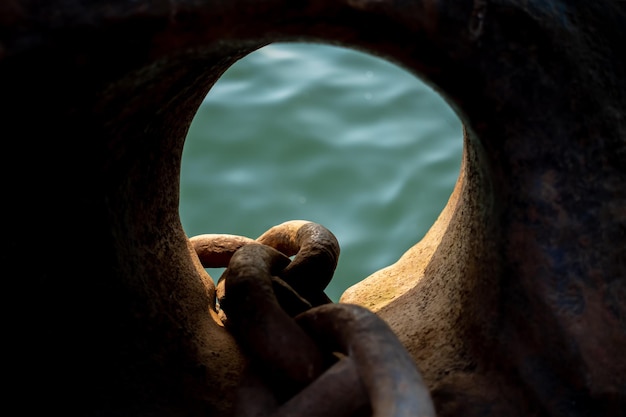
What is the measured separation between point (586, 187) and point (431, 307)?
1.78ft

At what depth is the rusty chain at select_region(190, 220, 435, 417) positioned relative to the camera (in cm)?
112

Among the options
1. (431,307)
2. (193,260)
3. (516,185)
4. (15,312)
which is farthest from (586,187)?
(193,260)

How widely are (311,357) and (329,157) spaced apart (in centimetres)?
283

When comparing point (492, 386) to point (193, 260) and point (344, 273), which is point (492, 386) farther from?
point (344, 273)

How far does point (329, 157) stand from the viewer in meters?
4.04

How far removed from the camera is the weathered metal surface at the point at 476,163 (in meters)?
1.12

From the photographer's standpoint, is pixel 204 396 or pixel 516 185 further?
pixel 204 396

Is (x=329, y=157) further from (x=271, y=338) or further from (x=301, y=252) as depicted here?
(x=271, y=338)

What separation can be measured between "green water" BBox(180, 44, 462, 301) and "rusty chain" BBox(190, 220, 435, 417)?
2154 millimetres

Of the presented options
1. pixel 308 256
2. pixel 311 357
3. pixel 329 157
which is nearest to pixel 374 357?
pixel 311 357

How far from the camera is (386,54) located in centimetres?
121

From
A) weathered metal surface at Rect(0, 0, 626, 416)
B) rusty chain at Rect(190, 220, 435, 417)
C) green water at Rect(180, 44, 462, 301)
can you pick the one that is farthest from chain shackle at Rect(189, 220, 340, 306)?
green water at Rect(180, 44, 462, 301)

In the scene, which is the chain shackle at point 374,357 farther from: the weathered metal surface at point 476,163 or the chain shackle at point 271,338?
the weathered metal surface at point 476,163

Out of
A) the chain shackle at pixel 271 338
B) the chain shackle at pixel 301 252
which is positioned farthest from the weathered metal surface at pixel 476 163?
the chain shackle at pixel 301 252
